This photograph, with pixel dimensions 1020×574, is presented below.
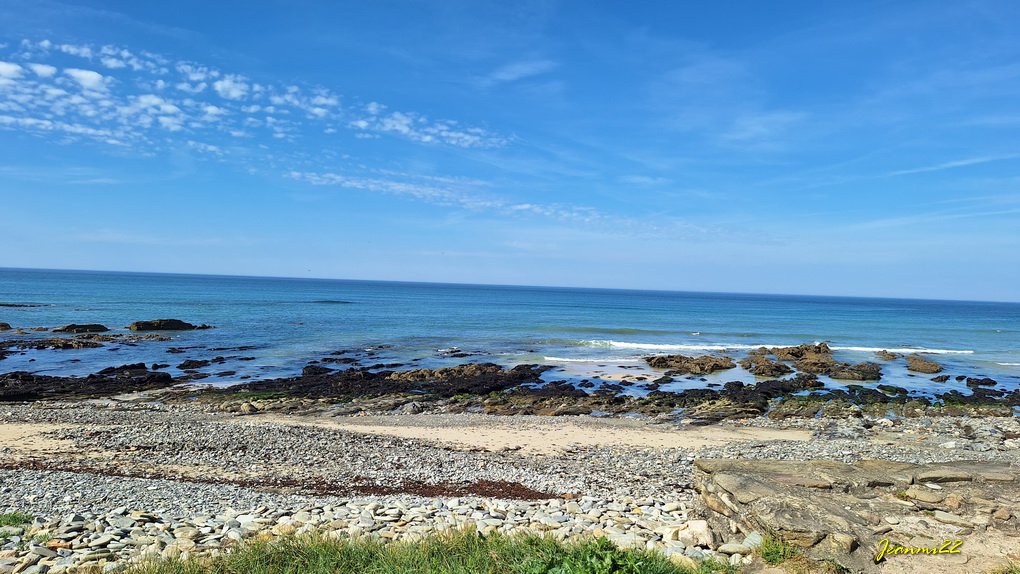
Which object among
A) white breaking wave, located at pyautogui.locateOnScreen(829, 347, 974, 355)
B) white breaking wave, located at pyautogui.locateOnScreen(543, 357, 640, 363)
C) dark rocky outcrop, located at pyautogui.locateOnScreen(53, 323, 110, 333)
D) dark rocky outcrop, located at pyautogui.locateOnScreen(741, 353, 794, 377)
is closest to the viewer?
dark rocky outcrop, located at pyautogui.locateOnScreen(741, 353, 794, 377)

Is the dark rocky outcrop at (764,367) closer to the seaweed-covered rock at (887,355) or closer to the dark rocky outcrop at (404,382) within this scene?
the seaweed-covered rock at (887,355)

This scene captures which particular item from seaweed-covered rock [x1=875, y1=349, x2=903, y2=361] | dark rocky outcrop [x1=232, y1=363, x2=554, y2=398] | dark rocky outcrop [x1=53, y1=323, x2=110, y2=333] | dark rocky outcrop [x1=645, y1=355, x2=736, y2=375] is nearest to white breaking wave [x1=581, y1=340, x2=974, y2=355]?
seaweed-covered rock [x1=875, y1=349, x2=903, y2=361]

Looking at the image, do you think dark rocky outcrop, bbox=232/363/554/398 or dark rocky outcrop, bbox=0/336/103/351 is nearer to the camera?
dark rocky outcrop, bbox=232/363/554/398

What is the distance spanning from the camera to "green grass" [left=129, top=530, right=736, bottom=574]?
5793 mm

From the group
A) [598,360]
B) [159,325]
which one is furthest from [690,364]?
[159,325]

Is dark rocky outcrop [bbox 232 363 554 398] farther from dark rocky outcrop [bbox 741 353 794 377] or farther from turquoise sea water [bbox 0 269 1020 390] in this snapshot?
dark rocky outcrop [bbox 741 353 794 377]

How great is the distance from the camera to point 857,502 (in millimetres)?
7926

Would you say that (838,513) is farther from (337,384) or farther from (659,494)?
(337,384)

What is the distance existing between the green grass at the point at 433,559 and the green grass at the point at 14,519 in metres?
3.36
